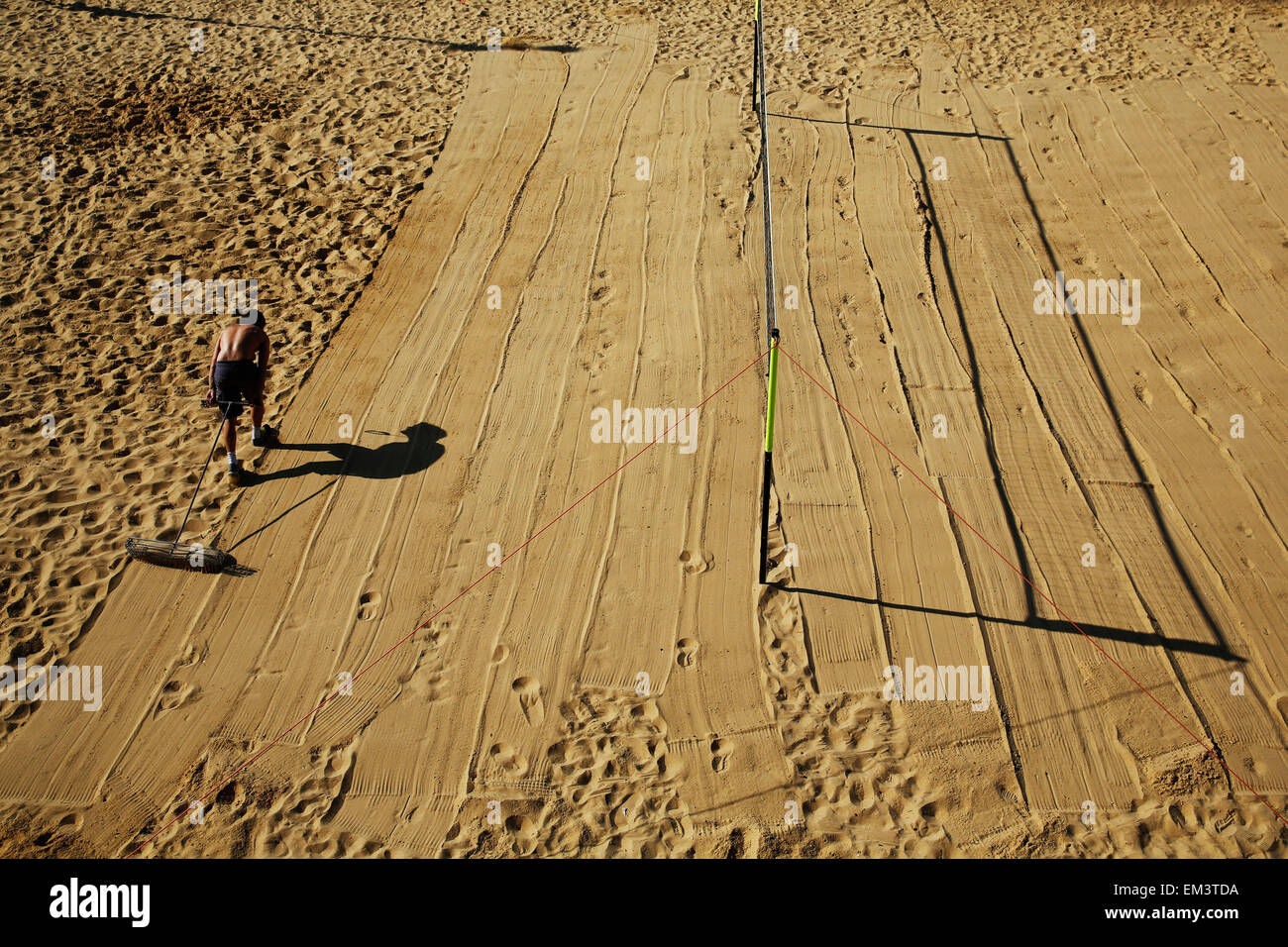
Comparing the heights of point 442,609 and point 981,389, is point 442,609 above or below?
below

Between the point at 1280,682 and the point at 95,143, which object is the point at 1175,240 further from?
the point at 95,143

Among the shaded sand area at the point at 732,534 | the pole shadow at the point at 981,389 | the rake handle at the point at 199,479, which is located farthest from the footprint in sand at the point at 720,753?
the rake handle at the point at 199,479

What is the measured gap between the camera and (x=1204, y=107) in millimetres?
9781

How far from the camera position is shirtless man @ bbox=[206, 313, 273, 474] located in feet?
20.9

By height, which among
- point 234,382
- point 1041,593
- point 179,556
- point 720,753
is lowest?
point 720,753

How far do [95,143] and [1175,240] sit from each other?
1162 centimetres

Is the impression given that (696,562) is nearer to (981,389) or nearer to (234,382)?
(981,389)

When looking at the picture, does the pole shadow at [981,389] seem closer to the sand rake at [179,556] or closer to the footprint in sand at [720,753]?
the footprint in sand at [720,753]

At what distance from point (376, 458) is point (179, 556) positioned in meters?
1.48

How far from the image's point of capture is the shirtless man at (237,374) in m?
6.37

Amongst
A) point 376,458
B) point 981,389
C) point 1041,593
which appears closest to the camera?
point 1041,593

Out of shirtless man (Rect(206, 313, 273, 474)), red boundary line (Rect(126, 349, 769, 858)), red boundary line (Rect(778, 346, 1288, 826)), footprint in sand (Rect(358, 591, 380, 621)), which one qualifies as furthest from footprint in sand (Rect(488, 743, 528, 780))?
red boundary line (Rect(778, 346, 1288, 826))

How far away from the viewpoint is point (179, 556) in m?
5.77

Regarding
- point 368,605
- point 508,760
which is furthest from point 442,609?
point 508,760
